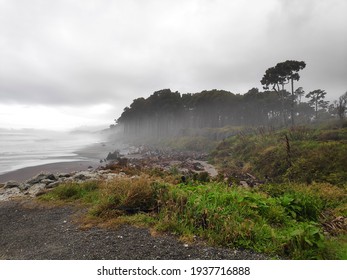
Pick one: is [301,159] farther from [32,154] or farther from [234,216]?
[32,154]

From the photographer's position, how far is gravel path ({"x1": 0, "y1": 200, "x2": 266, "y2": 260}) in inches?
155

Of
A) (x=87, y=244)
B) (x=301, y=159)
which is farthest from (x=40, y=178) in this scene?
(x=301, y=159)

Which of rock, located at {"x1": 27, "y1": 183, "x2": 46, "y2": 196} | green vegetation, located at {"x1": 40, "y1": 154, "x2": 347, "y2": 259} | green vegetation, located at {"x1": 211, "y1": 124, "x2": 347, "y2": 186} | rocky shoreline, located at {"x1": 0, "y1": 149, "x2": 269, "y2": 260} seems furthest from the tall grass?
green vegetation, located at {"x1": 211, "y1": 124, "x2": 347, "y2": 186}

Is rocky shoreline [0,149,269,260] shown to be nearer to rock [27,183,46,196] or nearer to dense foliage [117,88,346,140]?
rock [27,183,46,196]

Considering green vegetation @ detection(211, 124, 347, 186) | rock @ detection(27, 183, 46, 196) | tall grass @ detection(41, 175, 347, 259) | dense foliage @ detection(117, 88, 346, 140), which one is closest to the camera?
tall grass @ detection(41, 175, 347, 259)

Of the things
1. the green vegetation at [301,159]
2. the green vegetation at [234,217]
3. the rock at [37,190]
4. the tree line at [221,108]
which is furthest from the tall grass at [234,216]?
the tree line at [221,108]

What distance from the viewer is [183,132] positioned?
57094mm

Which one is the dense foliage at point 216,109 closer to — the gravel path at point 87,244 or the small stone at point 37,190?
the small stone at point 37,190

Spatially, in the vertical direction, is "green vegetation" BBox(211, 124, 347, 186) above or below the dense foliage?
below

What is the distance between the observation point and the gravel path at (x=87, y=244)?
395 cm

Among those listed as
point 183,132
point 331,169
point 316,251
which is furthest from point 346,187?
point 183,132

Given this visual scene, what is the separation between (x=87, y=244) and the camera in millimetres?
4426

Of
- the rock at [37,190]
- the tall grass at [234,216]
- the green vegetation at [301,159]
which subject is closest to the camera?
the tall grass at [234,216]

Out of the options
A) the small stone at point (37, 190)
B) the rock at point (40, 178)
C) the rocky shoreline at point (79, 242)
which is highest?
the rock at point (40, 178)
